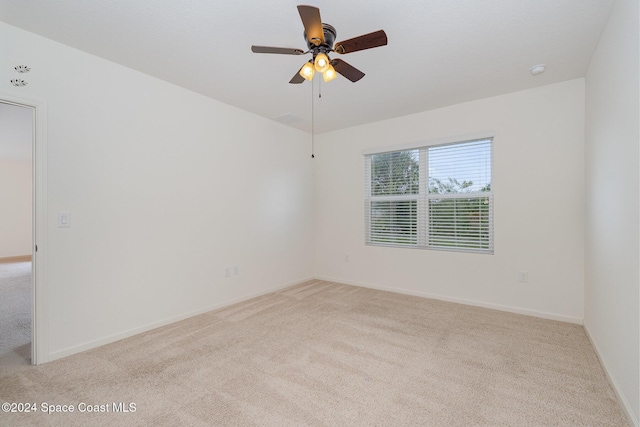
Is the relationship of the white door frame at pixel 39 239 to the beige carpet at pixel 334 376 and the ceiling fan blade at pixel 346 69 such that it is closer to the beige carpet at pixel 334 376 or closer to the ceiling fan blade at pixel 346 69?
the beige carpet at pixel 334 376

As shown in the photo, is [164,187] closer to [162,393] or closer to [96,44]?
[96,44]

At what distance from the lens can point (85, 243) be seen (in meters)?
2.60

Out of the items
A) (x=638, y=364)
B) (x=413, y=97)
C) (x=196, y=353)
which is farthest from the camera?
(x=413, y=97)

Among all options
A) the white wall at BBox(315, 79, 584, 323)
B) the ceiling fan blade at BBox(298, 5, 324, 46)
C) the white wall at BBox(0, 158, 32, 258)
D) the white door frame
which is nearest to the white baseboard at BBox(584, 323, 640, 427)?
the white wall at BBox(315, 79, 584, 323)

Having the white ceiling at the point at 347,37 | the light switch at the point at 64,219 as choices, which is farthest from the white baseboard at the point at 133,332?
the white ceiling at the point at 347,37

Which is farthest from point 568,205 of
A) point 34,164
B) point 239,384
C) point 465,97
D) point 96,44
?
point 34,164

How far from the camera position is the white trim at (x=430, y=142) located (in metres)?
3.66

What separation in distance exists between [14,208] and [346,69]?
9695mm

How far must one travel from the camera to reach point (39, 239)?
235cm

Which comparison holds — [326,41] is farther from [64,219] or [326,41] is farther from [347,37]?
[64,219]

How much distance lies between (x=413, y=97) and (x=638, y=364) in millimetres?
3088

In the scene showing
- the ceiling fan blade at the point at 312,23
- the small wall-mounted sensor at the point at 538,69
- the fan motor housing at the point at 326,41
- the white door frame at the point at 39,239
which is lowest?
the white door frame at the point at 39,239

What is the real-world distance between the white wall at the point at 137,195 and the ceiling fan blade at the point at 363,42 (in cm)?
220

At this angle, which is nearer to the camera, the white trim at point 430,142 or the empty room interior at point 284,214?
the empty room interior at point 284,214
